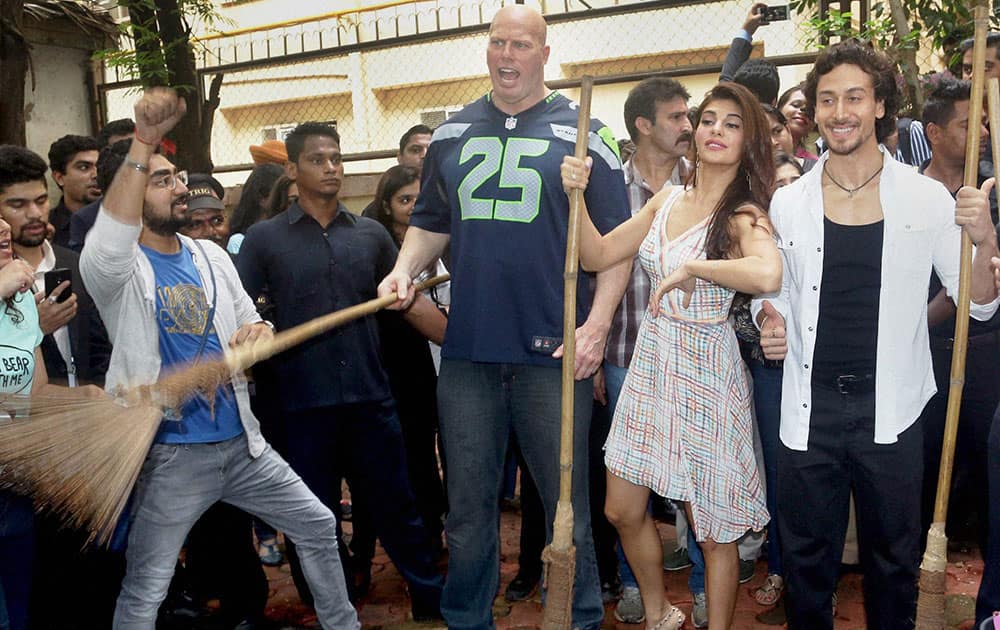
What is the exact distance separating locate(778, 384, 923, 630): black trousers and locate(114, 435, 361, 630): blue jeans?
5.91 ft

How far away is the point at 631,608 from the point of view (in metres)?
4.65

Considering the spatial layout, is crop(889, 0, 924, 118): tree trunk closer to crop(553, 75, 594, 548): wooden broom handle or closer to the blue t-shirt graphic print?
crop(553, 75, 594, 548): wooden broom handle

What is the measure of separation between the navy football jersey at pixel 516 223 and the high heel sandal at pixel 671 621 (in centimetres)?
127

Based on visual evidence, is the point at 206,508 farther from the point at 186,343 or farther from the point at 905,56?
the point at 905,56

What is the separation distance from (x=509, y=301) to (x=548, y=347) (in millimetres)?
227

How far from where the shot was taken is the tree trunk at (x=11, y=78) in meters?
7.56

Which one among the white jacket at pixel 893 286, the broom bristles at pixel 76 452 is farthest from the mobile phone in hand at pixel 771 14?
the broom bristles at pixel 76 452

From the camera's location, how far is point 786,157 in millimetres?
5035

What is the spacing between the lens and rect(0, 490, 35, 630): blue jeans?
3.61 meters

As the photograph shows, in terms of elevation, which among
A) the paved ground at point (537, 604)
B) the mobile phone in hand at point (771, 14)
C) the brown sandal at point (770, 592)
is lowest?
the paved ground at point (537, 604)

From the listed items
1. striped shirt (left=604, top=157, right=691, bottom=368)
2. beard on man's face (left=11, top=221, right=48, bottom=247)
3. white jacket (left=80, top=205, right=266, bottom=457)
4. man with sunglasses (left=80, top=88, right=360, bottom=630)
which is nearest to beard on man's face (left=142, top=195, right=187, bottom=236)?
man with sunglasses (left=80, top=88, right=360, bottom=630)

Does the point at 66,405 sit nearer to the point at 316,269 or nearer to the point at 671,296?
the point at 316,269

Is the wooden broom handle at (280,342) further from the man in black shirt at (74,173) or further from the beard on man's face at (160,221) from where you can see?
the man in black shirt at (74,173)

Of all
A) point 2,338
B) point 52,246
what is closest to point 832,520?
point 2,338
